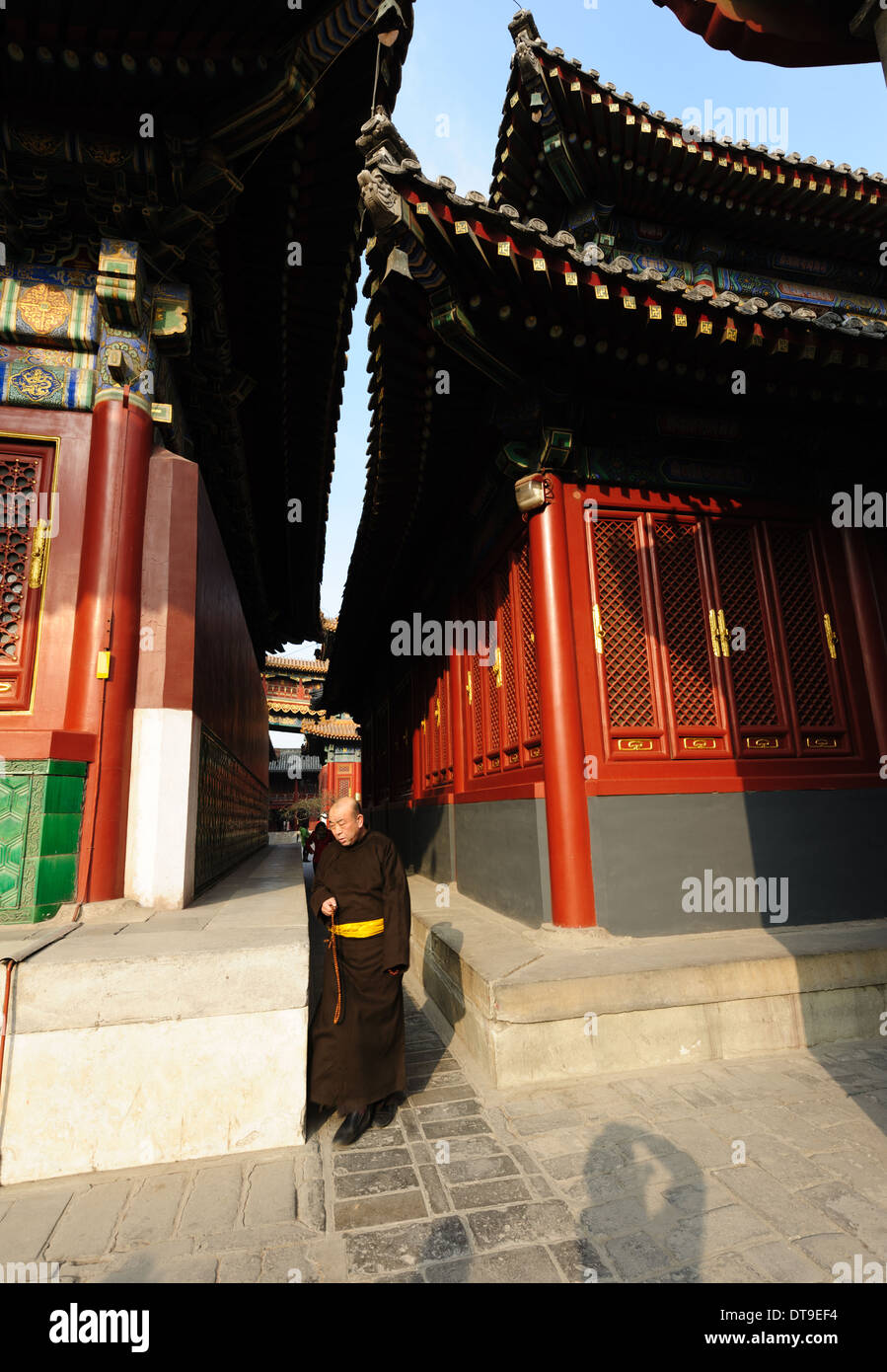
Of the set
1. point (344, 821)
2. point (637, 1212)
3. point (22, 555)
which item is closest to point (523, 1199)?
point (637, 1212)

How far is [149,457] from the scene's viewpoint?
4371 millimetres

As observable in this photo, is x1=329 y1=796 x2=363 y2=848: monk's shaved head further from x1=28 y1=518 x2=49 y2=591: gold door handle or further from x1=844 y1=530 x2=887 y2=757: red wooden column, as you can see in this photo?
x1=844 y1=530 x2=887 y2=757: red wooden column

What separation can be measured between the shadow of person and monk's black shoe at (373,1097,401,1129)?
0.97 metres

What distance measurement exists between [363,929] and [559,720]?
2.11 meters

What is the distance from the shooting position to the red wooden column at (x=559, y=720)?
15.0ft

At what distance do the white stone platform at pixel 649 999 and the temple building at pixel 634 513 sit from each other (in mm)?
543

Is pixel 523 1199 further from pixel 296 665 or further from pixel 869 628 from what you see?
pixel 296 665

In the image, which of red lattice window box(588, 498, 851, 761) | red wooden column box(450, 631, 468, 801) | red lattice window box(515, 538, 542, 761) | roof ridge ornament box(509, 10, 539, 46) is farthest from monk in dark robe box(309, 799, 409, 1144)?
roof ridge ornament box(509, 10, 539, 46)

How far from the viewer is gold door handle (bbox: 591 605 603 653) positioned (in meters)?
4.98

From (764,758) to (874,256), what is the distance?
280 inches

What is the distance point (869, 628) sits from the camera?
546cm

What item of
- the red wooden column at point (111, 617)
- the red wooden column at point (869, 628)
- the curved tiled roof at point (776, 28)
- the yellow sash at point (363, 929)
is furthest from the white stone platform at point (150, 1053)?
the red wooden column at point (869, 628)

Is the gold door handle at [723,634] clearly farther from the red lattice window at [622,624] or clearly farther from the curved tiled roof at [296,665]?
the curved tiled roof at [296,665]

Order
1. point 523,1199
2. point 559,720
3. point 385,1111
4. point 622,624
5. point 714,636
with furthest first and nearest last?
point 714,636
point 622,624
point 559,720
point 385,1111
point 523,1199
